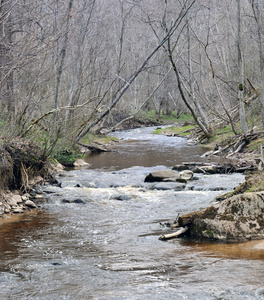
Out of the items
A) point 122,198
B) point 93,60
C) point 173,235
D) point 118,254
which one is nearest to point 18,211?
point 122,198

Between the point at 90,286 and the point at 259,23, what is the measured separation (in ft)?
51.4

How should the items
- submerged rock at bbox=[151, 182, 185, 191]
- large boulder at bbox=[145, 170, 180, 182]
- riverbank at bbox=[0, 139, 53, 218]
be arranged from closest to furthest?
riverbank at bbox=[0, 139, 53, 218] → submerged rock at bbox=[151, 182, 185, 191] → large boulder at bbox=[145, 170, 180, 182]

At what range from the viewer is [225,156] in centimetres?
1734

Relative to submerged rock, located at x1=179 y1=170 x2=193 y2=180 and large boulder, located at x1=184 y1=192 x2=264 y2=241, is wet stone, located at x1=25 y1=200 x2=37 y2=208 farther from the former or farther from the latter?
submerged rock, located at x1=179 y1=170 x2=193 y2=180

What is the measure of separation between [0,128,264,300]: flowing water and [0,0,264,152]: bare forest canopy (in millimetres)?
2989

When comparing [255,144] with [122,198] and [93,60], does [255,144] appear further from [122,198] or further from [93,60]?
[93,60]

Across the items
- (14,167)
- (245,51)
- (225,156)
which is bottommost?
(225,156)

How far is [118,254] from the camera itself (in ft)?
18.7

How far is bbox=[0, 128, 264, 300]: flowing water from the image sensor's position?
4.17 metres

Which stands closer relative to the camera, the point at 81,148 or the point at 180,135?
the point at 81,148

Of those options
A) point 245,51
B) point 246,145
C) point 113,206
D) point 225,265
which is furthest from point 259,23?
point 225,265

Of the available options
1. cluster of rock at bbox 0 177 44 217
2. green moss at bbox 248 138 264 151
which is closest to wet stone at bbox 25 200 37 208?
cluster of rock at bbox 0 177 44 217

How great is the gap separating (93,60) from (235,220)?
48.5ft

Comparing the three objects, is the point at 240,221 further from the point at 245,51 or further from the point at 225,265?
the point at 245,51
